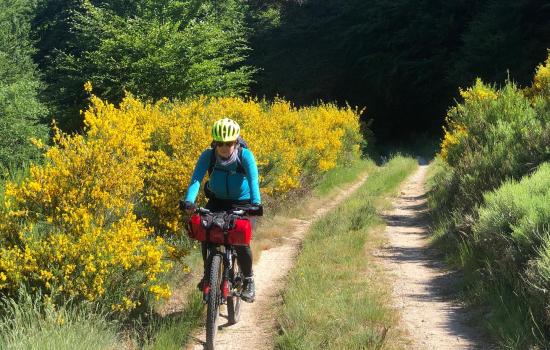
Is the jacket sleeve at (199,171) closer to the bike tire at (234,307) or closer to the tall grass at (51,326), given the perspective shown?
the bike tire at (234,307)

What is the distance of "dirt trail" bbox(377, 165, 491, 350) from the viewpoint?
546 centimetres

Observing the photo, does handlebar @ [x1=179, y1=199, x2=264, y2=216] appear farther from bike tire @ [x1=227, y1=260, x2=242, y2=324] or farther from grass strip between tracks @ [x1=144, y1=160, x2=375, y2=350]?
grass strip between tracks @ [x1=144, y1=160, x2=375, y2=350]

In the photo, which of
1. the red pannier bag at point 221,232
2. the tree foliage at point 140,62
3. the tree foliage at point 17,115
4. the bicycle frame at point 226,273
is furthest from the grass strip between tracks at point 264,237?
the tree foliage at point 140,62

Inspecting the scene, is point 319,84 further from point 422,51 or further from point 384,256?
point 384,256

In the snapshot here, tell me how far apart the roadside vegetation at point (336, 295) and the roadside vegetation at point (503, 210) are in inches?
41.9

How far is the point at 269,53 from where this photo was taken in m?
37.8

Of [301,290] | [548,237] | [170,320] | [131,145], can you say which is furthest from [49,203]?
[548,237]

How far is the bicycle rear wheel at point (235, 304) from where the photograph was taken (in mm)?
5871

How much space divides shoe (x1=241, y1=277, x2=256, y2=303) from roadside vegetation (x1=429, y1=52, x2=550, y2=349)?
7.39 feet

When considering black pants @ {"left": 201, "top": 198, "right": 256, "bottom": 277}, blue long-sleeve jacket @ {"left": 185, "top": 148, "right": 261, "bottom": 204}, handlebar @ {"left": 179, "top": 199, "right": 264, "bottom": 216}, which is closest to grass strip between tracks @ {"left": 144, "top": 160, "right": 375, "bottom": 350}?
black pants @ {"left": 201, "top": 198, "right": 256, "bottom": 277}

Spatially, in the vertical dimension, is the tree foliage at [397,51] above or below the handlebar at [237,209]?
above

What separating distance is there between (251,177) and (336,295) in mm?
1776

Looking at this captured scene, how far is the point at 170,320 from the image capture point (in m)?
5.58

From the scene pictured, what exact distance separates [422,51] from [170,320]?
103 ft
